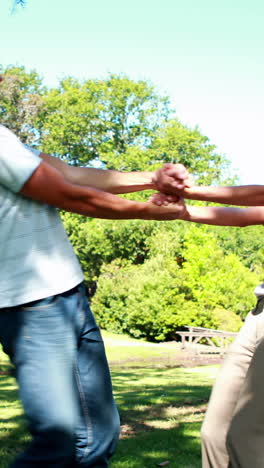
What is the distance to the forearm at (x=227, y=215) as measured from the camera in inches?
155

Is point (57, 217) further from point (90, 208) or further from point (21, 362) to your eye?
point (21, 362)

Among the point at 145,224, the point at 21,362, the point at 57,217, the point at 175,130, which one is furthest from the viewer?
the point at 175,130

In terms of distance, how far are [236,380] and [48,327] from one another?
148cm

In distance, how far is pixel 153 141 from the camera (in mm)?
46406

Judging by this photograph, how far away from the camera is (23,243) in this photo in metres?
2.48

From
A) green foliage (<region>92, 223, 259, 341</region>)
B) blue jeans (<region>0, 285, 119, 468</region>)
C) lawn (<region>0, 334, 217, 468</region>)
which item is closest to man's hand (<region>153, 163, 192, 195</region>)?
blue jeans (<region>0, 285, 119, 468</region>)

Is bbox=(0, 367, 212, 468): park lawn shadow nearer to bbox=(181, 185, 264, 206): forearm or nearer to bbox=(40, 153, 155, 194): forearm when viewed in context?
bbox=(181, 185, 264, 206): forearm

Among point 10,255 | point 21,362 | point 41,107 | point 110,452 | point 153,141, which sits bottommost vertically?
point 110,452

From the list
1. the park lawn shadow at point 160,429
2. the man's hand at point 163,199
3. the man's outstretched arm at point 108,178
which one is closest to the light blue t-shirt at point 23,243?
the man's outstretched arm at point 108,178

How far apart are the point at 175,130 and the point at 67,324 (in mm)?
43695

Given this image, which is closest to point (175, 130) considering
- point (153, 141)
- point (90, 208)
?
point (153, 141)

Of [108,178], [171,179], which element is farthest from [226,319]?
[108,178]

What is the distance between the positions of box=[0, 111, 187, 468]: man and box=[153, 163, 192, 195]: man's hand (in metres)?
1.26

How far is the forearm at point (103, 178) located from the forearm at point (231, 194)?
33cm
